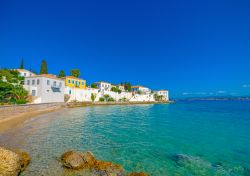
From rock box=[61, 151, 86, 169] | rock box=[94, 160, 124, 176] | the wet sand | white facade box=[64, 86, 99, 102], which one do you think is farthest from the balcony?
rock box=[94, 160, 124, 176]

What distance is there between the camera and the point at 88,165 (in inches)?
302

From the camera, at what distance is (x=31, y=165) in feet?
25.1

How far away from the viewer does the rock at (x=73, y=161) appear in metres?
7.44

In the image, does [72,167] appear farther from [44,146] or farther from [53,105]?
[53,105]

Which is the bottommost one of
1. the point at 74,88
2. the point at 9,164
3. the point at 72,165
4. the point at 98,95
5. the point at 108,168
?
the point at 108,168

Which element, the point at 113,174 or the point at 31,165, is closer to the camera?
the point at 113,174

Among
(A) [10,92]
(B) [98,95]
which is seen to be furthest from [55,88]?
(B) [98,95]

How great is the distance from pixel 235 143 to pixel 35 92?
3899cm

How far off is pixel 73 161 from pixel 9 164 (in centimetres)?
258

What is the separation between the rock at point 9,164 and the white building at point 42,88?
110 ft

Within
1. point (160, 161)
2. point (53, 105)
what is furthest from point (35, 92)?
point (160, 161)

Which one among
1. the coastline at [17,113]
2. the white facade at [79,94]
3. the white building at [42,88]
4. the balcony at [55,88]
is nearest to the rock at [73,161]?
the coastline at [17,113]

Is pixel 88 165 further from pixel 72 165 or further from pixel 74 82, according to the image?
pixel 74 82

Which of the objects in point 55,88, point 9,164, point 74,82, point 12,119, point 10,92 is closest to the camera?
point 9,164
